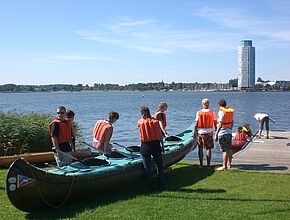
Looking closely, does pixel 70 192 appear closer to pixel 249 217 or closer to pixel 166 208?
pixel 166 208

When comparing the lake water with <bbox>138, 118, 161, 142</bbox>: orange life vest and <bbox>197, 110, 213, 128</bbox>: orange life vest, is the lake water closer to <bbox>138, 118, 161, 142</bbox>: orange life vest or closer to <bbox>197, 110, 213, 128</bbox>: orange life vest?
<bbox>197, 110, 213, 128</bbox>: orange life vest

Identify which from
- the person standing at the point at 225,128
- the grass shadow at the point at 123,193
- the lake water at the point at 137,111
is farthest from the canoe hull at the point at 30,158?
the lake water at the point at 137,111

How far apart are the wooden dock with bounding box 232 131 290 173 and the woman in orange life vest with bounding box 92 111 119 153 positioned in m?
3.95

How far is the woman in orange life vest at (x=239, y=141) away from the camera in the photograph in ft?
46.9

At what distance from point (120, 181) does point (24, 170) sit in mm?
2372

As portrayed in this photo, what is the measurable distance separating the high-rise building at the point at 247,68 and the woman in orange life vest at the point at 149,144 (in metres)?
140

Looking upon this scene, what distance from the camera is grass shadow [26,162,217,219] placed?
23.4 feet

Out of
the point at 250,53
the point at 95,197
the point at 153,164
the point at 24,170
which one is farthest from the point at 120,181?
the point at 250,53

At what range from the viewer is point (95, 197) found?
8.20 metres

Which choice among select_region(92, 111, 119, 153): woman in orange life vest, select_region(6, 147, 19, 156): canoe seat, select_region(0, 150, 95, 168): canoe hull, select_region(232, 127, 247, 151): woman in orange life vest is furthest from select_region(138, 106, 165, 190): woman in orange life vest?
select_region(232, 127, 247, 151): woman in orange life vest

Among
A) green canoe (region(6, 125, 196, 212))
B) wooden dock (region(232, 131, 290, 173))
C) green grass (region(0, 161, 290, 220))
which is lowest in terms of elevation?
wooden dock (region(232, 131, 290, 173))

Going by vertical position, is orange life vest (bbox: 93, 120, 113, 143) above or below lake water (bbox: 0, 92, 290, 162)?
above

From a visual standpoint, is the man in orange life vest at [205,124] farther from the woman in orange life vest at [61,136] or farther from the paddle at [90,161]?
the woman in orange life vest at [61,136]

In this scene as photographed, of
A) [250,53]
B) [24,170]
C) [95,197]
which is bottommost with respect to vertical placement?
[95,197]
